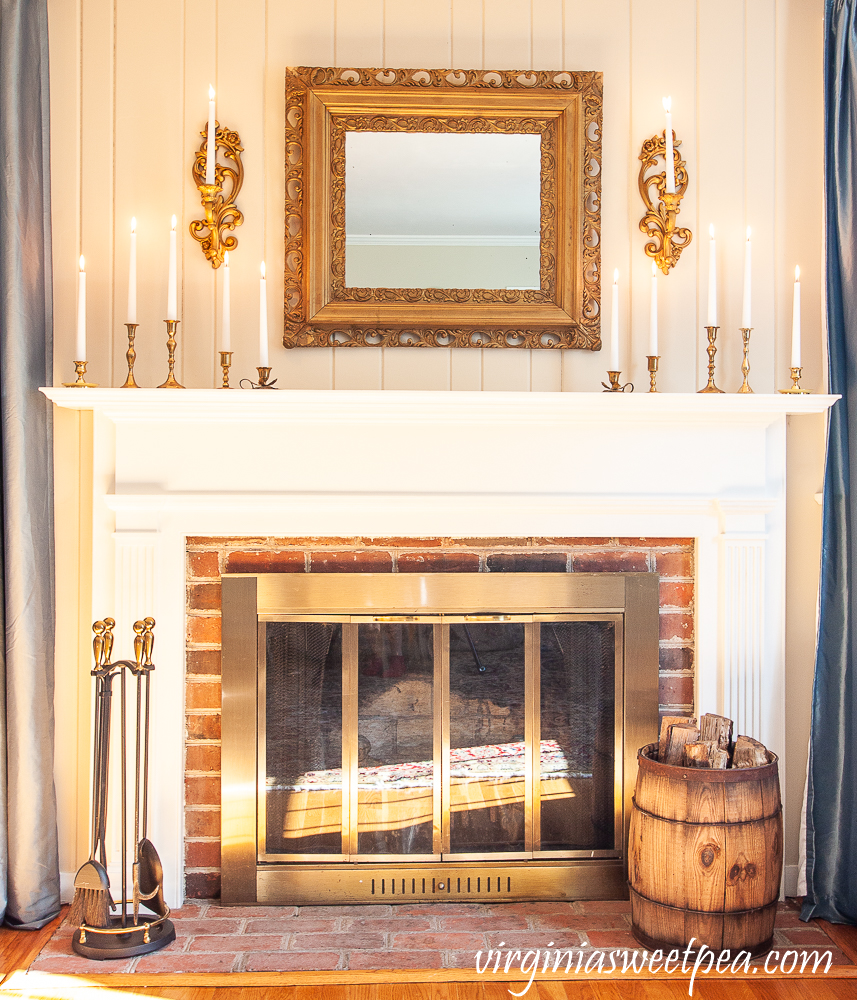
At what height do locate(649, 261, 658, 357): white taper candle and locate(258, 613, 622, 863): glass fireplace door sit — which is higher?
locate(649, 261, 658, 357): white taper candle

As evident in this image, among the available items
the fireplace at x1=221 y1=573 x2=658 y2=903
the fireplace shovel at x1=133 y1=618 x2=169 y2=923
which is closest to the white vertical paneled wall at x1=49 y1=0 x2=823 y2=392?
the fireplace at x1=221 y1=573 x2=658 y2=903

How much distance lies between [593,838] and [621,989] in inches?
16.6

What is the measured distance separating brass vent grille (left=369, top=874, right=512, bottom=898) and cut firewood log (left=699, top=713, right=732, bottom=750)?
0.65m

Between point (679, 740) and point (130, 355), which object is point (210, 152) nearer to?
point (130, 355)

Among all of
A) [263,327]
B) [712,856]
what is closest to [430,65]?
[263,327]

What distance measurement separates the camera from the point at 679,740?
1.85 meters

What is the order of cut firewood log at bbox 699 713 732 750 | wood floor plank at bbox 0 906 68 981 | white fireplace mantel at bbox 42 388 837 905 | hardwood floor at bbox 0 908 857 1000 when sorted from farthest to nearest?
white fireplace mantel at bbox 42 388 837 905 → cut firewood log at bbox 699 713 732 750 → wood floor plank at bbox 0 906 68 981 → hardwood floor at bbox 0 908 857 1000

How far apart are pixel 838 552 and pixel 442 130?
1.45 metres

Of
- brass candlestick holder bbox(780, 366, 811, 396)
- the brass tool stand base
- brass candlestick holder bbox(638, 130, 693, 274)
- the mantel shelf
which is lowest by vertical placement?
the brass tool stand base

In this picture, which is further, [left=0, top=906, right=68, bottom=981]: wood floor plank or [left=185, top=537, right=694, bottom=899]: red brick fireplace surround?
[left=185, top=537, right=694, bottom=899]: red brick fireplace surround

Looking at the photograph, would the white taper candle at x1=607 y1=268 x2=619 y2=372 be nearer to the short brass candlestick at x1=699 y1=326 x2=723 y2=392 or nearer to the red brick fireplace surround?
the short brass candlestick at x1=699 y1=326 x2=723 y2=392

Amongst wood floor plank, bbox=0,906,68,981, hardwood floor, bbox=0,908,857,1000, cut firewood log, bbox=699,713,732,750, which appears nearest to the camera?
hardwood floor, bbox=0,908,857,1000

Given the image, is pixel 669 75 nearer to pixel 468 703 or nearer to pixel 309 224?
pixel 309 224

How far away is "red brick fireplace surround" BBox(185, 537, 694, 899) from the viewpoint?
2.04 metres
